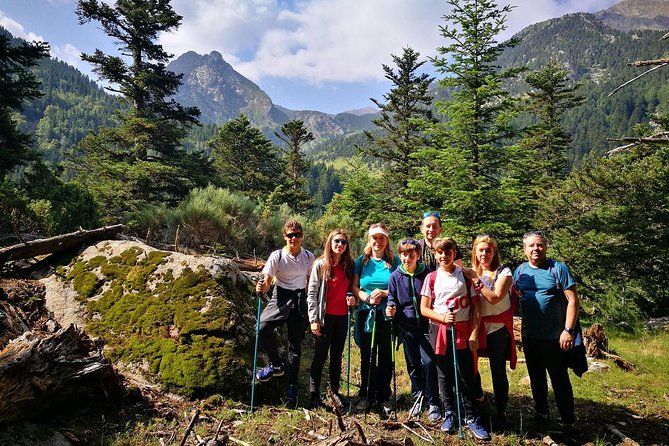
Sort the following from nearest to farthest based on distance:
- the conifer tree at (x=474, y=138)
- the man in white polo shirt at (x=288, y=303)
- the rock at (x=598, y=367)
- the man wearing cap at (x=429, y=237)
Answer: the man in white polo shirt at (x=288, y=303) → the man wearing cap at (x=429, y=237) → the rock at (x=598, y=367) → the conifer tree at (x=474, y=138)

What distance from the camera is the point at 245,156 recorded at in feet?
106

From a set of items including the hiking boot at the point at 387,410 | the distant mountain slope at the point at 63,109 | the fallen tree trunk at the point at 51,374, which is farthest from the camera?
the distant mountain slope at the point at 63,109

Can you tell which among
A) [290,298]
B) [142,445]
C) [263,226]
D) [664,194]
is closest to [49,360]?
[142,445]

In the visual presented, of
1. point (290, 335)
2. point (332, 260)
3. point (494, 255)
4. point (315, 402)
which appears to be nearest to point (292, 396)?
point (315, 402)

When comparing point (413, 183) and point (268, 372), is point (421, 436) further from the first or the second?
point (413, 183)

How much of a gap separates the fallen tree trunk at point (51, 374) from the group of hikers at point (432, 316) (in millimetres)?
1547

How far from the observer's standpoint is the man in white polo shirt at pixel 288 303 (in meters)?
4.05

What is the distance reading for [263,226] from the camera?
11.8 metres

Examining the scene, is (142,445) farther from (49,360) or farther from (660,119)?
(660,119)

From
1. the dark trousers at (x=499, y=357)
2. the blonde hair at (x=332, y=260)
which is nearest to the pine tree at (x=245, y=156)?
the blonde hair at (x=332, y=260)

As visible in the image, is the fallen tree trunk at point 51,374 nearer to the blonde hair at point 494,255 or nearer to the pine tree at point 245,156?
the blonde hair at point 494,255

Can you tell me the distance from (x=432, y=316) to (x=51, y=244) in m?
5.53

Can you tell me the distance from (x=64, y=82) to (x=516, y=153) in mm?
225412

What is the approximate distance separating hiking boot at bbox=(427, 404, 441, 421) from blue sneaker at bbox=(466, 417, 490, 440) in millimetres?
323
